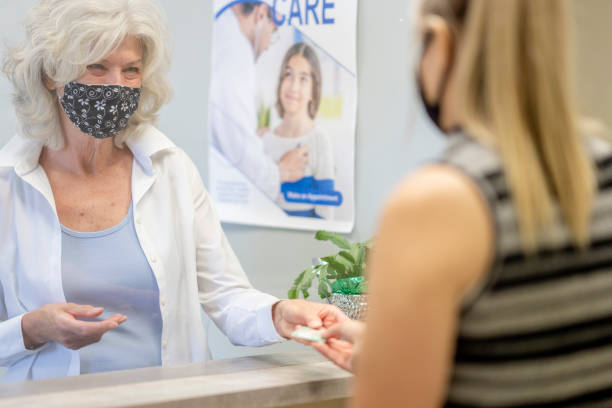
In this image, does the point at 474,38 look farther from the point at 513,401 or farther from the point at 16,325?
the point at 16,325

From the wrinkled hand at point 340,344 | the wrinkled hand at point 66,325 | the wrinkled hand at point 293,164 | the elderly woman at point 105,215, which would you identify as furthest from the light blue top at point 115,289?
the wrinkled hand at point 293,164

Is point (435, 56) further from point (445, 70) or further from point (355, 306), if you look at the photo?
point (355, 306)

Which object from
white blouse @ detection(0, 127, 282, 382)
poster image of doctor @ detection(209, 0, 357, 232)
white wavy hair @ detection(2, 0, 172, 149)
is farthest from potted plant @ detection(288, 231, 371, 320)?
white wavy hair @ detection(2, 0, 172, 149)

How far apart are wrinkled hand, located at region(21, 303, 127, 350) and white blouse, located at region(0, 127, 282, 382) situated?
4 centimetres

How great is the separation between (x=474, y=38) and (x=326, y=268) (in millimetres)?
1241

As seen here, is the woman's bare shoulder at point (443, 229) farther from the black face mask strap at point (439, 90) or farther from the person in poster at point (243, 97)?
the person in poster at point (243, 97)

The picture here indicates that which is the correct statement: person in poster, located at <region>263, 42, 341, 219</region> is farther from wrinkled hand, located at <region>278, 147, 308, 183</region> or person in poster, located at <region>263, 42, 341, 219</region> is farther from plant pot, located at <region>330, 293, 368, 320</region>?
plant pot, located at <region>330, 293, 368, 320</region>

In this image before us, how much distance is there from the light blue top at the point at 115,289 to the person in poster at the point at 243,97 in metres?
0.89

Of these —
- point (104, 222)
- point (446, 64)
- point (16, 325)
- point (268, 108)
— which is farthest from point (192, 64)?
point (446, 64)

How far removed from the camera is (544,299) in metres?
0.62

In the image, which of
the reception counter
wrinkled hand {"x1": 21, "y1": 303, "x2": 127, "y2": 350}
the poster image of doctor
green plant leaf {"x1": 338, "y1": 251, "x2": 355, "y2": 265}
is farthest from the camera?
the poster image of doctor

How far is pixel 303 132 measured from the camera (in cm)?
255

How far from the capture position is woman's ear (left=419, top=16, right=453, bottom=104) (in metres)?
0.67

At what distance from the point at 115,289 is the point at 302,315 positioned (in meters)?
0.55
